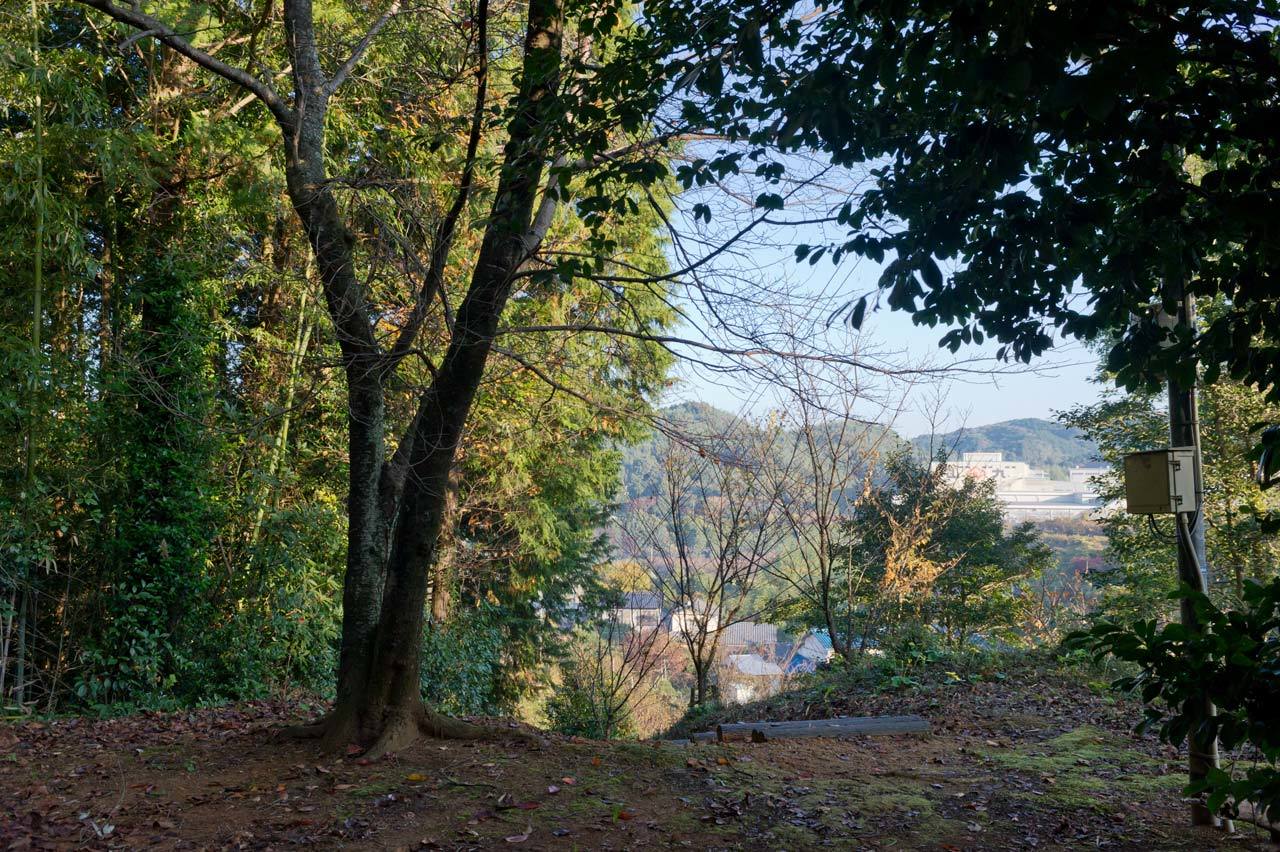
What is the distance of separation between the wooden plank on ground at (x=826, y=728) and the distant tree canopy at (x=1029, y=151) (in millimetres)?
2952

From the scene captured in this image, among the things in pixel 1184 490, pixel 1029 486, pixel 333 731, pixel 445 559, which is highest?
pixel 1029 486

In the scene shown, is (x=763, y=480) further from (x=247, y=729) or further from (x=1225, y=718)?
(x=1225, y=718)

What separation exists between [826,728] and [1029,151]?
13.6ft

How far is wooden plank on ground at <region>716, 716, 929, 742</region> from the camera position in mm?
5234

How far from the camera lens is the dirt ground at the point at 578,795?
11.0 feet

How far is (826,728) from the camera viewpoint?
18.0 feet

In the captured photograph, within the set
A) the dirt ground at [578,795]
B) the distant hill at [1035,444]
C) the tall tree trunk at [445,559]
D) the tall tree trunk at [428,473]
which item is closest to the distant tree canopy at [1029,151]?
the tall tree trunk at [428,473]

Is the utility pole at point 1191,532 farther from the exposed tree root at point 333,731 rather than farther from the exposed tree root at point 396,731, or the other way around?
the exposed tree root at point 333,731

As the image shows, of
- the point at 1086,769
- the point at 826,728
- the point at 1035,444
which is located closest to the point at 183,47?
the point at 826,728

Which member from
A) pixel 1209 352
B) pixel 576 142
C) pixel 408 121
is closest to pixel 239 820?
pixel 576 142

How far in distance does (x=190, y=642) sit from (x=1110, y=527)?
11.7 m

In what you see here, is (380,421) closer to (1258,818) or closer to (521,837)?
(521,837)

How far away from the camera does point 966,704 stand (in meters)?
6.62

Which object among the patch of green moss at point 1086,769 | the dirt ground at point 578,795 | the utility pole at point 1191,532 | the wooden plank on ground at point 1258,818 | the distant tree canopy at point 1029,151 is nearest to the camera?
the distant tree canopy at point 1029,151
